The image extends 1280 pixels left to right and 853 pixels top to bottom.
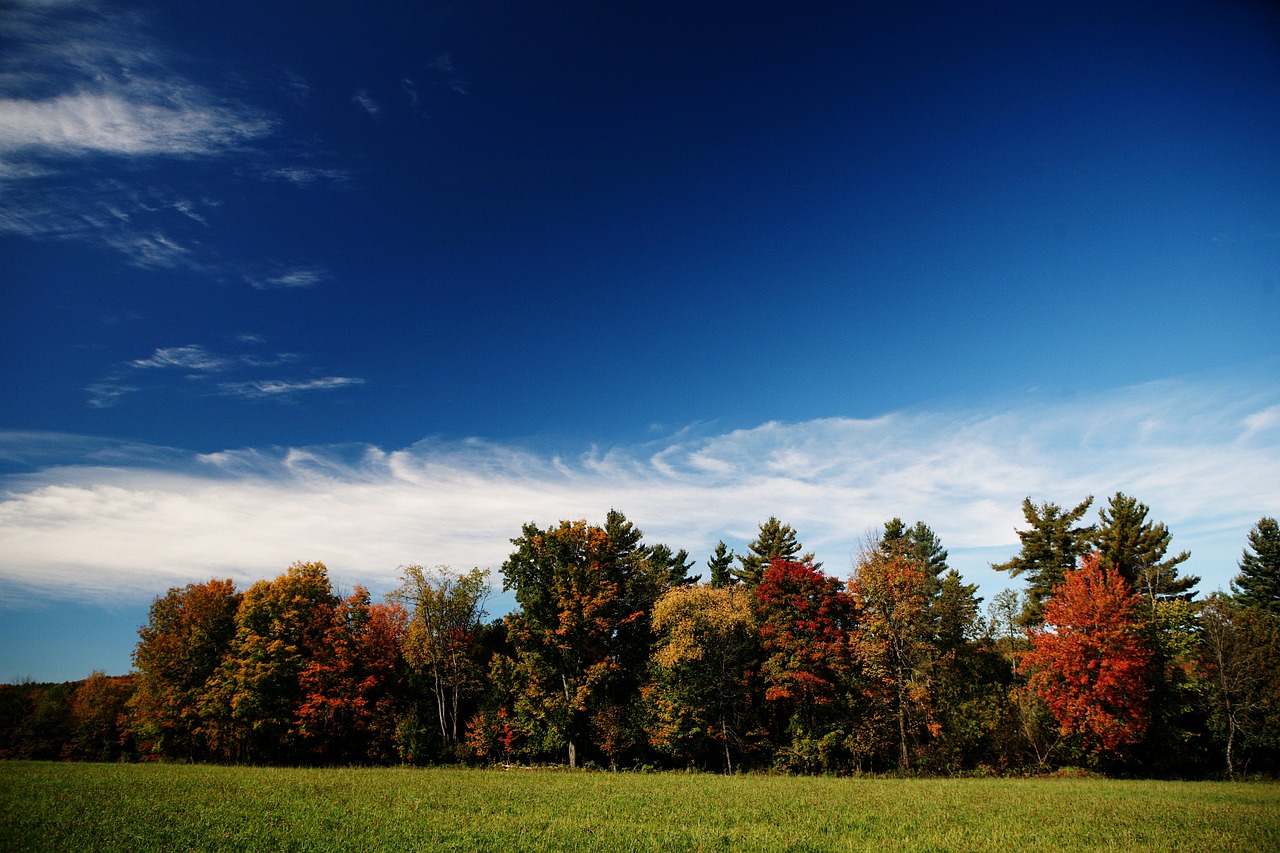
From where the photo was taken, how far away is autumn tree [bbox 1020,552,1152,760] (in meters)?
39.2

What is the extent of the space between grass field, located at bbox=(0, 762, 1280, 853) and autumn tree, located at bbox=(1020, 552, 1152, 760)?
27.3 ft

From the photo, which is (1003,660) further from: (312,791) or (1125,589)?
(312,791)

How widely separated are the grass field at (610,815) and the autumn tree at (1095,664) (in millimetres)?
8326

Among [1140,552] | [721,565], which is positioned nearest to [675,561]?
[721,565]

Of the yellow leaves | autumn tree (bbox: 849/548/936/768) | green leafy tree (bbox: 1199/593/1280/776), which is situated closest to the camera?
green leafy tree (bbox: 1199/593/1280/776)

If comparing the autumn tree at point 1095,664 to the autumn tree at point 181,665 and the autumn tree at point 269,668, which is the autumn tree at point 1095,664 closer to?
the autumn tree at point 269,668

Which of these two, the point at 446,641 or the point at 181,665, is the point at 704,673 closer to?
the point at 446,641

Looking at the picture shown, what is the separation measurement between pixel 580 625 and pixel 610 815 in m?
27.5

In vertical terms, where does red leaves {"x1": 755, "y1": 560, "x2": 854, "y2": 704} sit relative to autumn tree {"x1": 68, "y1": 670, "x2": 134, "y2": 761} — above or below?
above

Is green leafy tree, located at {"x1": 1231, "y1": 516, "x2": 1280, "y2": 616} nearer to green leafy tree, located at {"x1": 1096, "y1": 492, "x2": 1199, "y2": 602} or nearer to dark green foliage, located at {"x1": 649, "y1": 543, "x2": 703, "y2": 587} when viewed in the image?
green leafy tree, located at {"x1": 1096, "y1": 492, "x2": 1199, "y2": 602}

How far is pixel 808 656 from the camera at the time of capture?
42375 mm

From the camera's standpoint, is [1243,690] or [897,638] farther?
[897,638]

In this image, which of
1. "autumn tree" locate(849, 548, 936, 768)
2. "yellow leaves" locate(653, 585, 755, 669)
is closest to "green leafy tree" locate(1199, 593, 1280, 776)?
"autumn tree" locate(849, 548, 936, 768)

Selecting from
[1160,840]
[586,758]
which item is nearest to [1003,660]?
[586,758]
